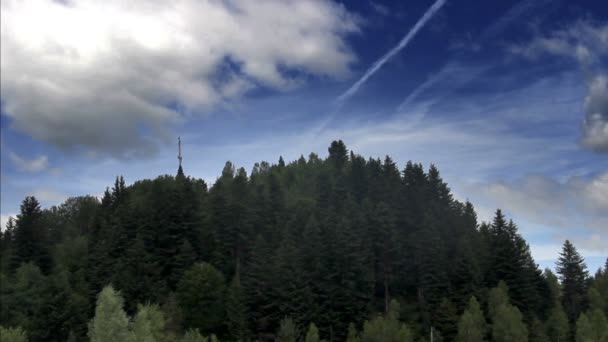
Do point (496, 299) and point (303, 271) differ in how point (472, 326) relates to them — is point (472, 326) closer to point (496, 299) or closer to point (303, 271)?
point (496, 299)

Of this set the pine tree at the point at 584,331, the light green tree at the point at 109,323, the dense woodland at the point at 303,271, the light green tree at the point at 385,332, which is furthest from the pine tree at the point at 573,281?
the light green tree at the point at 109,323

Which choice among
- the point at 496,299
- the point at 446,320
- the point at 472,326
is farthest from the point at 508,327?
the point at 446,320

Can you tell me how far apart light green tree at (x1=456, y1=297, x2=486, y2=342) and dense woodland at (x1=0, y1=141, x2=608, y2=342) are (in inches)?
8.8

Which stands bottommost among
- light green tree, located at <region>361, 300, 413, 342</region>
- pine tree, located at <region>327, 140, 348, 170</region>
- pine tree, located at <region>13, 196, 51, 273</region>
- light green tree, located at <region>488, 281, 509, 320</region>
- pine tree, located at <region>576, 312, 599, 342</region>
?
pine tree, located at <region>576, 312, 599, 342</region>

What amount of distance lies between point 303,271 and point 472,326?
2917 cm

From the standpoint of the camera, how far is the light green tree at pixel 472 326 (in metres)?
85.9

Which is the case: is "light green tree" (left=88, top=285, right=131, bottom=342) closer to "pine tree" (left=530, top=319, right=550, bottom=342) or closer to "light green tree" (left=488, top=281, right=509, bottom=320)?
"light green tree" (left=488, top=281, right=509, bottom=320)

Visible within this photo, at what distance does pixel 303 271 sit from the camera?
100 meters

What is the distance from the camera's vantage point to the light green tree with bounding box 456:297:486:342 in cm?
8594

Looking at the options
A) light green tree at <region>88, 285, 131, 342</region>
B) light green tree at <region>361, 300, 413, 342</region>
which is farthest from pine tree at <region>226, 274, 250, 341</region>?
light green tree at <region>88, 285, 131, 342</region>

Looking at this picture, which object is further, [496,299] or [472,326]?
[496,299]

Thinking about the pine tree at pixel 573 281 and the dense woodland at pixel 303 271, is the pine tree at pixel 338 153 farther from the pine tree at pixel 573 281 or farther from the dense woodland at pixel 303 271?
the pine tree at pixel 573 281

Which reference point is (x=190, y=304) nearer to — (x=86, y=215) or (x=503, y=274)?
(x=503, y=274)

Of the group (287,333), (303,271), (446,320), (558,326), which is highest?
(303,271)
